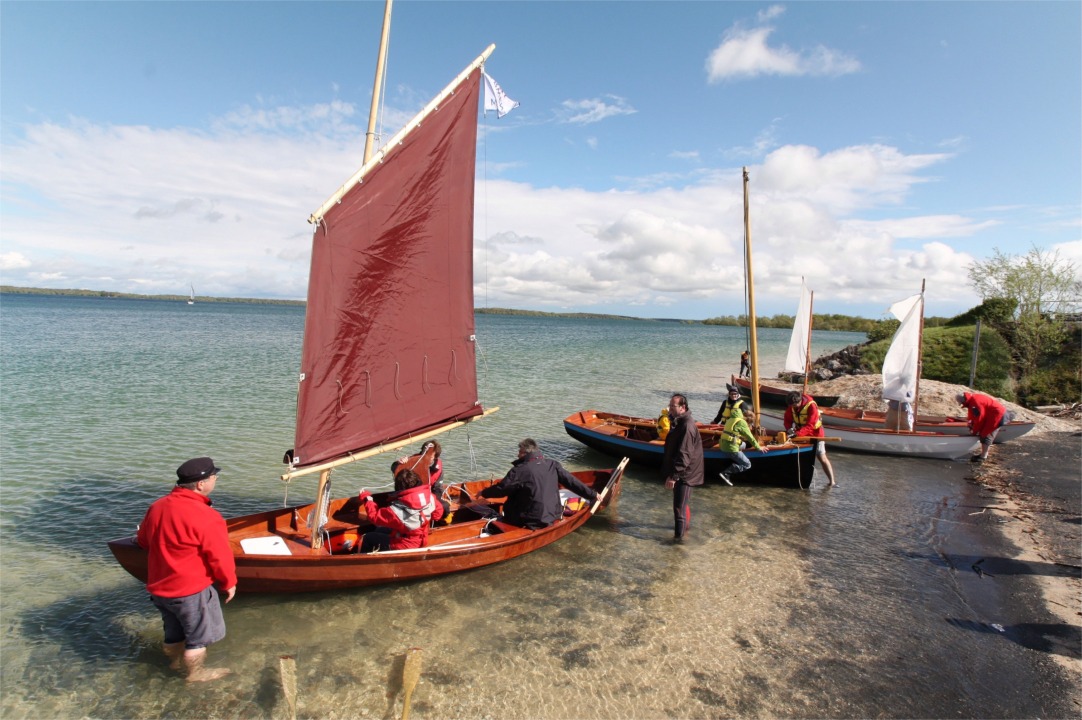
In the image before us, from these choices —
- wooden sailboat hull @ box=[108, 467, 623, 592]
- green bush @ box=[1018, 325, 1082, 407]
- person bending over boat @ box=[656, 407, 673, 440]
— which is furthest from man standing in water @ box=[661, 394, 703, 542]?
green bush @ box=[1018, 325, 1082, 407]

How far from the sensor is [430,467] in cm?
1011

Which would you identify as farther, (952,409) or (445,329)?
(952,409)

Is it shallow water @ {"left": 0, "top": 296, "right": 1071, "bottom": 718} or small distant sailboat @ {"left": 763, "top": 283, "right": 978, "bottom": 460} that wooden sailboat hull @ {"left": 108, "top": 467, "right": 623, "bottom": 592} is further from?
small distant sailboat @ {"left": 763, "top": 283, "right": 978, "bottom": 460}

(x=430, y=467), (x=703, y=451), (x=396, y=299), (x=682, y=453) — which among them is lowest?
(x=703, y=451)

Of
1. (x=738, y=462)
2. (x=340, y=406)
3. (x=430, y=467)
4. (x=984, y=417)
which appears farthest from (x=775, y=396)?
(x=340, y=406)

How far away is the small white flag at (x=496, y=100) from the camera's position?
9.22 meters

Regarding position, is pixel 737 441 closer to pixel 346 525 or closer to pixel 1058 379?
pixel 346 525

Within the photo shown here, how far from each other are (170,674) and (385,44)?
8.16 meters

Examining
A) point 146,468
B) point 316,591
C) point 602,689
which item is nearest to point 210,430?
point 146,468

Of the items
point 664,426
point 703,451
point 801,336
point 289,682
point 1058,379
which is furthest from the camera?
point 1058,379

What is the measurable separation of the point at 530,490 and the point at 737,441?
6.63 m

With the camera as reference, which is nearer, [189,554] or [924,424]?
[189,554]

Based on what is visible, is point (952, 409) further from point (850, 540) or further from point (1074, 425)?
point (850, 540)

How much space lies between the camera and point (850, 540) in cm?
1068
